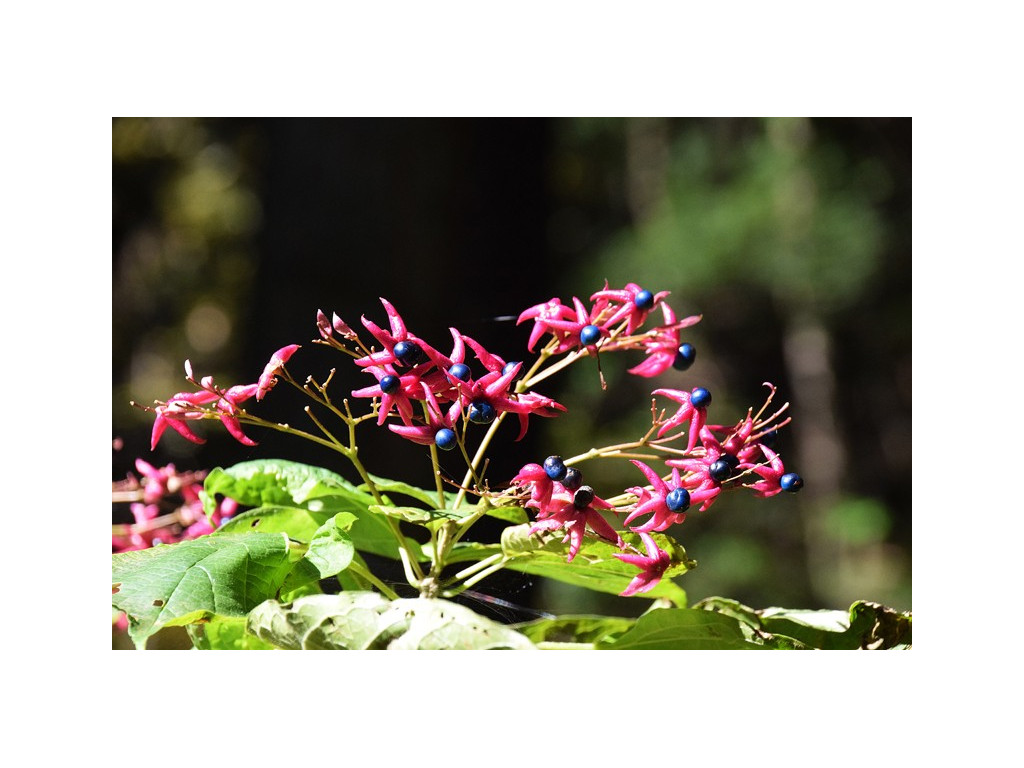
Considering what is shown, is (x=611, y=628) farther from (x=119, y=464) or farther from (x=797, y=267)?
(x=797, y=267)

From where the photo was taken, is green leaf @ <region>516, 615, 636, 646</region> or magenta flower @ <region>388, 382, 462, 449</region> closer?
magenta flower @ <region>388, 382, 462, 449</region>

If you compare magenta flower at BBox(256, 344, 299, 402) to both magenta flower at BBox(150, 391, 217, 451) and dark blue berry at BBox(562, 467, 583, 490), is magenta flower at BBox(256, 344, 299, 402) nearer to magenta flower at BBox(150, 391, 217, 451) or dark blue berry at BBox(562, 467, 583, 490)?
magenta flower at BBox(150, 391, 217, 451)

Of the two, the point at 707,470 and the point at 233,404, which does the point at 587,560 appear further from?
the point at 233,404

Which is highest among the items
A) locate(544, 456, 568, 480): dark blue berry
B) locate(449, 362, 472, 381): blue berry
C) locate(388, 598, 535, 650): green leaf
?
locate(449, 362, 472, 381): blue berry

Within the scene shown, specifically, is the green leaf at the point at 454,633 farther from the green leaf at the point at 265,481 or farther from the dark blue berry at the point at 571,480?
the green leaf at the point at 265,481

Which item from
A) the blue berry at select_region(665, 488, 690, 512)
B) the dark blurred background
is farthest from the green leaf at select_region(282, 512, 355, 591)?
the dark blurred background

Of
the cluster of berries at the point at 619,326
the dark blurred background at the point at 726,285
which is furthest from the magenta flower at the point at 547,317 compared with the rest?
the dark blurred background at the point at 726,285

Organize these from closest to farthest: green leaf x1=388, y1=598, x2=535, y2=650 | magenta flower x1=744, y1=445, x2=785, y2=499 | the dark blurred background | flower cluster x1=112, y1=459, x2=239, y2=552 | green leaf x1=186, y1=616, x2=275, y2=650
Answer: green leaf x1=388, y1=598, x2=535, y2=650 < magenta flower x1=744, y1=445, x2=785, y2=499 < green leaf x1=186, y1=616, x2=275, y2=650 < flower cluster x1=112, y1=459, x2=239, y2=552 < the dark blurred background
